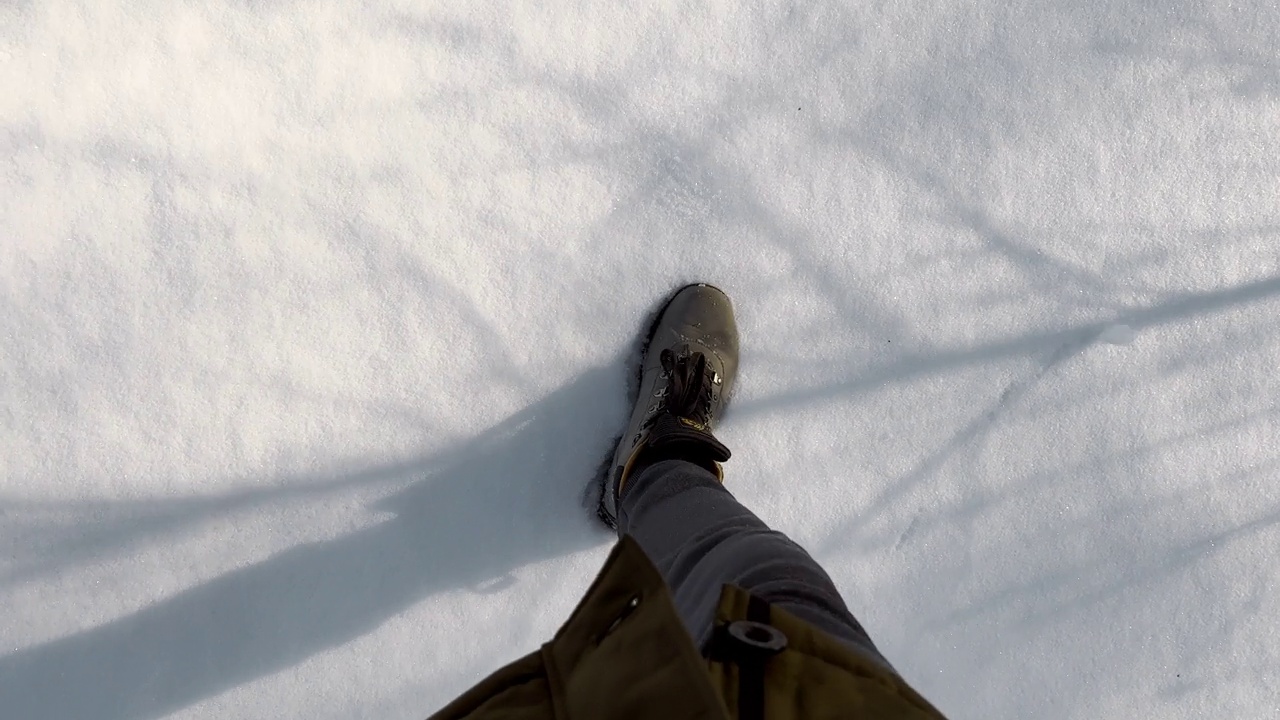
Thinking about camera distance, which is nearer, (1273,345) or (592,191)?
(592,191)

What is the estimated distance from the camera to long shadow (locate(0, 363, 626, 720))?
1.63m

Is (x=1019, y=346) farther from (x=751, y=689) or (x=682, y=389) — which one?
(x=751, y=689)

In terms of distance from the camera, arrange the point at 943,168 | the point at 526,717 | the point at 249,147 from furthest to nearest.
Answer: the point at 943,168 < the point at 249,147 < the point at 526,717

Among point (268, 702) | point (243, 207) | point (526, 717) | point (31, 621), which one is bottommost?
point (526, 717)

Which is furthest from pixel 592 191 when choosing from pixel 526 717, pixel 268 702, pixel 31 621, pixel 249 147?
pixel 31 621

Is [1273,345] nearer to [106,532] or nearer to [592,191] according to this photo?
[592,191]

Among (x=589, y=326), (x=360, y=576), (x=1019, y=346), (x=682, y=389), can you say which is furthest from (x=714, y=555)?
(x=1019, y=346)

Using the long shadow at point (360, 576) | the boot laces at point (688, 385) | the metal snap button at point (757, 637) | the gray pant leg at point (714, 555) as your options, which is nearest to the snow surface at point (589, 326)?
the long shadow at point (360, 576)

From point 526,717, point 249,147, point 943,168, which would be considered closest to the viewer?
point 526,717

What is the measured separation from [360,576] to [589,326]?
2.18 feet

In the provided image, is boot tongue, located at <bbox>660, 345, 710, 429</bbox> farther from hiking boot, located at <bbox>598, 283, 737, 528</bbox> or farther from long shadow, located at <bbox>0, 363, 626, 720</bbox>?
long shadow, located at <bbox>0, 363, 626, 720</bbox>

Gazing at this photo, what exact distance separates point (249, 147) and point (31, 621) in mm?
989

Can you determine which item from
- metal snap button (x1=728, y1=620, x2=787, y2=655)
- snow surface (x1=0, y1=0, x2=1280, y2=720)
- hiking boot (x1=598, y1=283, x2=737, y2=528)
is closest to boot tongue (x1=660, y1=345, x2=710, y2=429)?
hiking boot (x1=598, y1=283, x2=737, y2=528)

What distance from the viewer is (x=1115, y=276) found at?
1765mm
